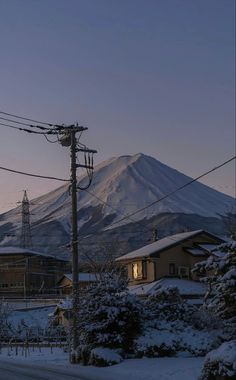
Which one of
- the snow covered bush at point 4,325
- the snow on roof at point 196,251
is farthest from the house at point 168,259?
the snow covered bush at point 4,325

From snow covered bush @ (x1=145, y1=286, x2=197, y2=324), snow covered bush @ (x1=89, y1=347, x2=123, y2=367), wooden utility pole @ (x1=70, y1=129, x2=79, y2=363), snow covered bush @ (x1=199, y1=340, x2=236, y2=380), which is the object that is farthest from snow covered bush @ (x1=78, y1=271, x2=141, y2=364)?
snow covered bush @ (x1=199, y1=340, x2=236, y2=380)

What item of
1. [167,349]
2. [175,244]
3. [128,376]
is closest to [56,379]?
[128,376]

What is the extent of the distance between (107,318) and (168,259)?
104ft

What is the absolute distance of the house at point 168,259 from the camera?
57594mm

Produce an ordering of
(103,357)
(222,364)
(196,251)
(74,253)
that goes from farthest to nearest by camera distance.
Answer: (196,251) → (74,253) → (103,357) → (222,364)

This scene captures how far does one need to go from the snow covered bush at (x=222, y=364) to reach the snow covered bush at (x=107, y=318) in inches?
365

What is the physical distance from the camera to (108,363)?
25.3 m

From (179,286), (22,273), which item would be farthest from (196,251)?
(22,273)

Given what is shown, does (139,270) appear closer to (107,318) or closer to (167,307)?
(167,307)

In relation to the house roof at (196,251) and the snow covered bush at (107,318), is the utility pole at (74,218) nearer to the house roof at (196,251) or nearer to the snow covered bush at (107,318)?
the snow covered bush at (107,318)

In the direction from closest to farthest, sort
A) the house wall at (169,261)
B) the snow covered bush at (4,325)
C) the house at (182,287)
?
the house at (182,287), the snow covered bush at (4,325), the house wall at (169,261)

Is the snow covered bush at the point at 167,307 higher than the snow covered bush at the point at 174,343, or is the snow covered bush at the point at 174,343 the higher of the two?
the snow covered bush at the point at 167,307

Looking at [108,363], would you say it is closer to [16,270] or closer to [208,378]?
[208,378]

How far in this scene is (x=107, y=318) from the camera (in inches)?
1066
